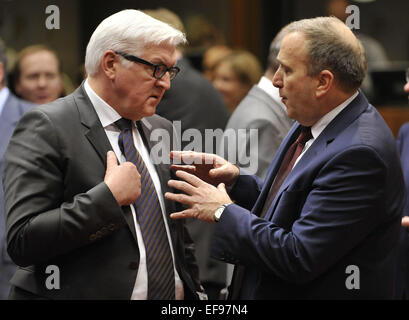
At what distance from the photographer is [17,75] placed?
14.5 feet

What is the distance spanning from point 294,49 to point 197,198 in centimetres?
61

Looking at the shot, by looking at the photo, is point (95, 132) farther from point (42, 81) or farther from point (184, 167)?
point (42, 81)

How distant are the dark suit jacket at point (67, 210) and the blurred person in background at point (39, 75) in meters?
2.22

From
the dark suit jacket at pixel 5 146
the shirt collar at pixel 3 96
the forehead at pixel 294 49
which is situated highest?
the forehead at pixel 294 49

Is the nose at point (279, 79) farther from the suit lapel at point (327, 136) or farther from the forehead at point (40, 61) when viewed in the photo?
the forehead at point (40, 61)

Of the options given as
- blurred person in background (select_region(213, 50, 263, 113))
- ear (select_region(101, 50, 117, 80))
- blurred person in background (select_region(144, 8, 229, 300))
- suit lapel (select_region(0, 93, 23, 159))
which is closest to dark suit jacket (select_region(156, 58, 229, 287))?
blurred person in background (select_region(144, 8, 229, 300))

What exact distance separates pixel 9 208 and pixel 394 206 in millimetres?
1273

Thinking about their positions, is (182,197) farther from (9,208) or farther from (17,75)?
(17,75)

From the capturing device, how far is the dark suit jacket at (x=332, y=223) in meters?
2.01

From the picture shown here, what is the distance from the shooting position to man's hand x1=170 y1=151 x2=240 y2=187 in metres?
2.33

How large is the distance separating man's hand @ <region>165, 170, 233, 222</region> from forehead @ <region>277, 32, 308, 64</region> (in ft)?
1.70

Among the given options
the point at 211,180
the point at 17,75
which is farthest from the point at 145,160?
the point at 17,75

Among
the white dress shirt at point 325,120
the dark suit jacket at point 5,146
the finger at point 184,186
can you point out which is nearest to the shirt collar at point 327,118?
the white dress shirt at point 325,120

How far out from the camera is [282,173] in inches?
91.7
